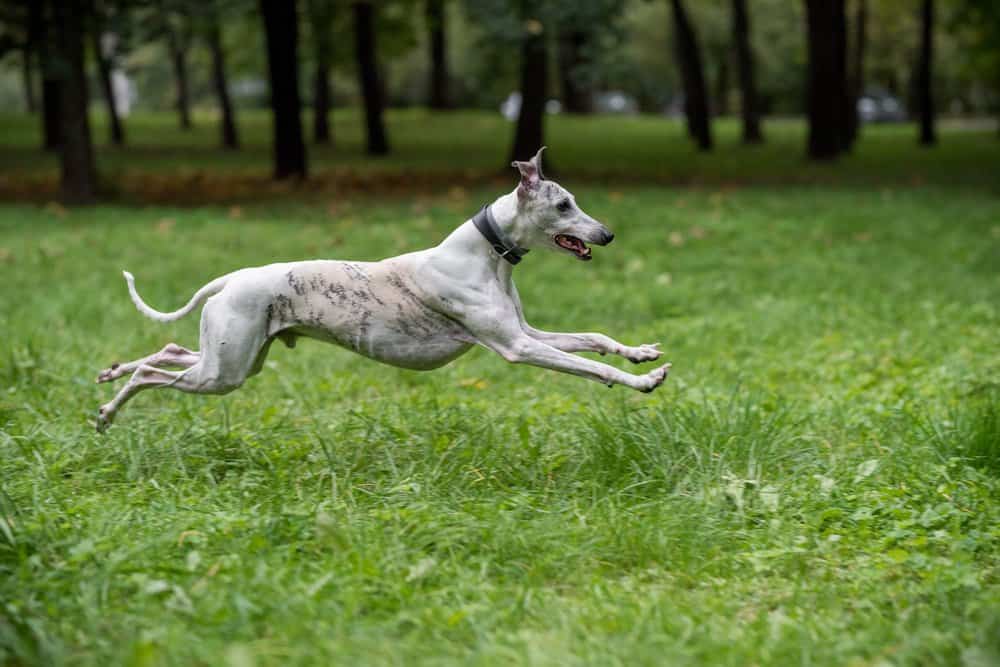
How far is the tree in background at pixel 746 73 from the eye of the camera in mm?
29500

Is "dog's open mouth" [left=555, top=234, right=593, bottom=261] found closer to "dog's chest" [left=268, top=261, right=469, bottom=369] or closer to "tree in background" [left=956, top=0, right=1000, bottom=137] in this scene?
"dog's chest" [left=268, top=261, right=469, bottom=369]

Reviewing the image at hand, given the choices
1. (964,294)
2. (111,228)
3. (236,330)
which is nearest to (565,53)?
(111,228)

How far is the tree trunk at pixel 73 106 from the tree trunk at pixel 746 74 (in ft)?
60.3

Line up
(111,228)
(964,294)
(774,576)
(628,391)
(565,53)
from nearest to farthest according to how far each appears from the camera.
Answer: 1. (774,576)
2. (628,391)
3. (964,294)
4. (111,228)
5. (565,53)

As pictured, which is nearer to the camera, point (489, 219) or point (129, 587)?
point (129, 587)

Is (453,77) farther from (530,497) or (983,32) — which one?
(530,497)

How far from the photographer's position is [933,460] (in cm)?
552

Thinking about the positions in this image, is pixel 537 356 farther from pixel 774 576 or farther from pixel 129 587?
pixel 129 587

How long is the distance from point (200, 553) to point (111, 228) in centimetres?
1036

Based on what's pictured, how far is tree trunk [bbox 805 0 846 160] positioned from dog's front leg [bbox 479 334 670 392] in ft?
64.0

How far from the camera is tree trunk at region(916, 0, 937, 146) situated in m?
28.7

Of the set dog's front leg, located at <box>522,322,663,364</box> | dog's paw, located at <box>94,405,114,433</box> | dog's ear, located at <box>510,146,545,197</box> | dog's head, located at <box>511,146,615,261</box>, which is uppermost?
dog's ear, located at <box>510,146,545,197</box>

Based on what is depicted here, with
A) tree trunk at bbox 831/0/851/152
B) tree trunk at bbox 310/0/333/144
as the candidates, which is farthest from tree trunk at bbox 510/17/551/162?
tree trunk at bbox 310/0/333/144

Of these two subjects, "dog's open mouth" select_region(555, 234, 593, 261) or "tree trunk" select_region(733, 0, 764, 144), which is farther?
"tree trunk" select_region(733, 0, 764, 144)
